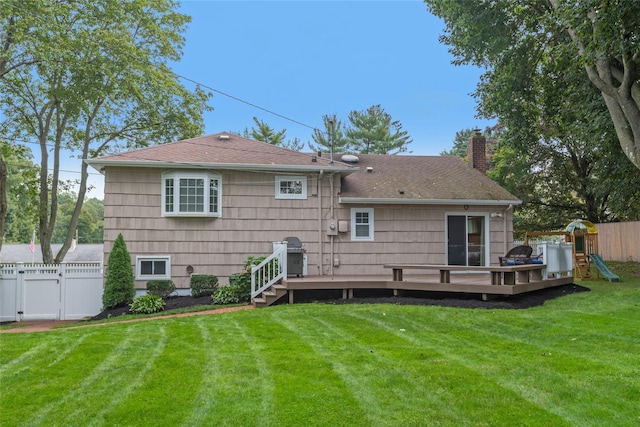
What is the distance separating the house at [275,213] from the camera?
36.8 ft

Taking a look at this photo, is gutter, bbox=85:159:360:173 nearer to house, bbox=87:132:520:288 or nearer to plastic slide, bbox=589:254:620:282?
house, bbox=87:132:520:288

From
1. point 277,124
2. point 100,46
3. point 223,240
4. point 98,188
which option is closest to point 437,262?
point 223,240

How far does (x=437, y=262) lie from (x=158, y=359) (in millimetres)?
8868

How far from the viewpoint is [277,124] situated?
106 feet

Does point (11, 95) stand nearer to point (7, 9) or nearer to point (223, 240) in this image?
point (7, 9)

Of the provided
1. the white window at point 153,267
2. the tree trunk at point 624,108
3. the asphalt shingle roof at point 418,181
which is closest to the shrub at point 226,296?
the white window at point 153,267

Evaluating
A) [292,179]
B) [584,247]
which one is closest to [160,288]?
[292,179]

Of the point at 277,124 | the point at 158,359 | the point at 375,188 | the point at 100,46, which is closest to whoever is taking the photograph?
the point at 158,359

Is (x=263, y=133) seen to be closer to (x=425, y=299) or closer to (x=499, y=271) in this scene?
(x=425, y=299)

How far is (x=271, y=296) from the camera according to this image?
945 centimetres

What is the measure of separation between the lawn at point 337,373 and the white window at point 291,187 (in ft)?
16.7

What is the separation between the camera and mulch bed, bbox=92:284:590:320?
28.0ft

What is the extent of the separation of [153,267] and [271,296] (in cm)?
370

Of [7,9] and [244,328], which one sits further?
[7,9]
